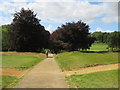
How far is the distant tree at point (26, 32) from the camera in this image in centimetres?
4533

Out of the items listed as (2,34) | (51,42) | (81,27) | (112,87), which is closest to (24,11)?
(51,42)

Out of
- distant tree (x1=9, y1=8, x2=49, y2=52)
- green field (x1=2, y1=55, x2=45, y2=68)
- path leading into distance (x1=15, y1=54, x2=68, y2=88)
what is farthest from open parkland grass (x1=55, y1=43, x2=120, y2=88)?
distant tree (x1=9, y1=8, x2=49, y2=52)

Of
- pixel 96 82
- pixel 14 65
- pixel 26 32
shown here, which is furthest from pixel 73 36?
pixel 96 82

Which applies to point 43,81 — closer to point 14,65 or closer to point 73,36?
point 14,65

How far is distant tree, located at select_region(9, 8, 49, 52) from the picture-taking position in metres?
45.3

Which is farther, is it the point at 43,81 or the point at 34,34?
the point at 34,34

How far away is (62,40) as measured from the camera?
49750 mm

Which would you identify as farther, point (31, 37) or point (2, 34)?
point (2, 34)

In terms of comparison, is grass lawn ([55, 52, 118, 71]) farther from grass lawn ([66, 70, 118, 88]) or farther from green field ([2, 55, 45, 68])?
grass lawn ([66, 70, 118, 88])

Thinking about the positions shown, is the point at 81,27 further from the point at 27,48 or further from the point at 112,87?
the point at 112,87

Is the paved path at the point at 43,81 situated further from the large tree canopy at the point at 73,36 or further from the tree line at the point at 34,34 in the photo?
the large tree canopy at the point at 73,36

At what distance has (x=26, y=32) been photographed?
45.4 meters

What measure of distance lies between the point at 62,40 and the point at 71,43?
280 centimetres

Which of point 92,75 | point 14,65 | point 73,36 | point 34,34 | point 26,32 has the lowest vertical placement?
point 14,65
